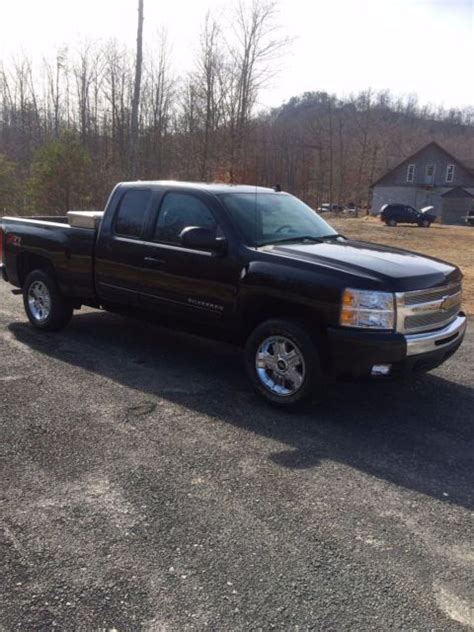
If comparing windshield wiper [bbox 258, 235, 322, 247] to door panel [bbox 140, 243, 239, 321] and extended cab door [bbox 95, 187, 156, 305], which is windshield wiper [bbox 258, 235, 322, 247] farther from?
extended cab door [bbox 95, 187, 156, 305]

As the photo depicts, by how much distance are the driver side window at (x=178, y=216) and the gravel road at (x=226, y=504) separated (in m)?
1.39

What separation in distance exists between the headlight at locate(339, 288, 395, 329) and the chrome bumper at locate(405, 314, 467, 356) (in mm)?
246

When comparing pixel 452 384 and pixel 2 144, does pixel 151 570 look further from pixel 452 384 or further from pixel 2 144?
pixel 2 144

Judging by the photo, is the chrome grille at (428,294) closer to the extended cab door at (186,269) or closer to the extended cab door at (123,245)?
the extended cab door at (186,269)

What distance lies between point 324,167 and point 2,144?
43.7 meters

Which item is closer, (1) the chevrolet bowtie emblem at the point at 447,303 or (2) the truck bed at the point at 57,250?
(1) the chevrolet bowtie emblem at the point at 447,303

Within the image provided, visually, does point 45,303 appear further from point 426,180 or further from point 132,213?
point 426,180

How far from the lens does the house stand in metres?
63.2

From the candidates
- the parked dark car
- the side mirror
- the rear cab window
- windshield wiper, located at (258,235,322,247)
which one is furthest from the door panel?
the parked dark car

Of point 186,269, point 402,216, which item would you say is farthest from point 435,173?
point 186,269

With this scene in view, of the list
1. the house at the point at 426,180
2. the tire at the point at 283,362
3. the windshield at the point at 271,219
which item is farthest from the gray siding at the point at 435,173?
the tire at the point at 283,362

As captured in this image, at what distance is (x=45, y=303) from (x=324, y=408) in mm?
3895

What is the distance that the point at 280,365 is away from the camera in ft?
16.0

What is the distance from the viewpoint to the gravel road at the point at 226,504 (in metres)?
2.54
